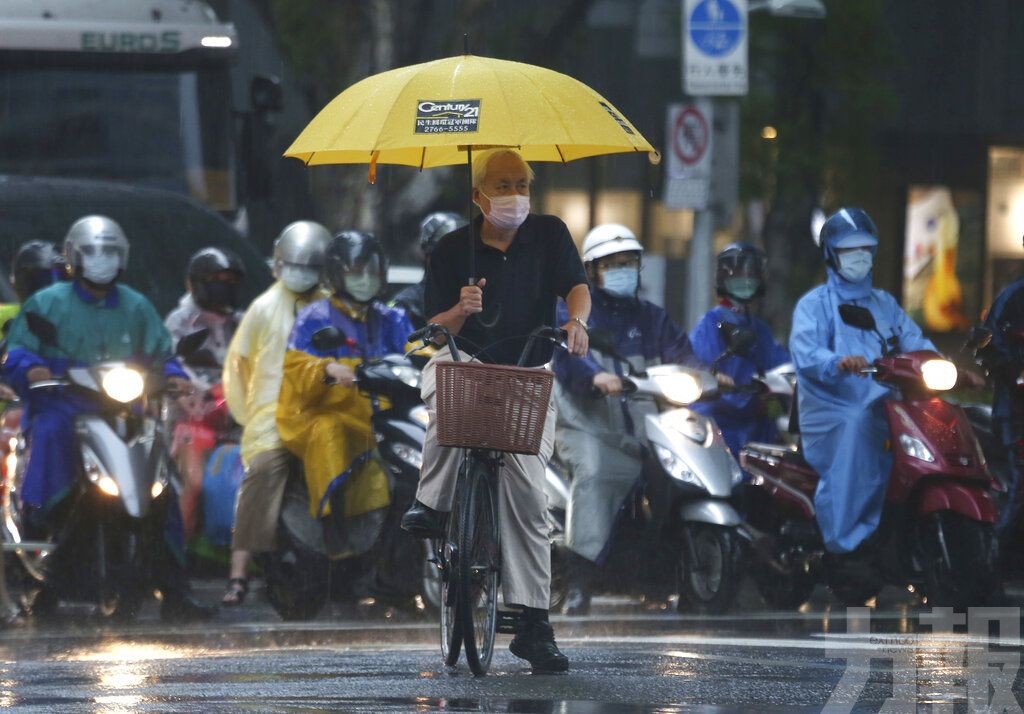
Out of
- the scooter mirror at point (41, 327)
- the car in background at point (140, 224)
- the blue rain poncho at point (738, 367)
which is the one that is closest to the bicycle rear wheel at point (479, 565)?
the scooter mirror at point (41, 327)

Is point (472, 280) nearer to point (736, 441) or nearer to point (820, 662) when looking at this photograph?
point (820, 662)

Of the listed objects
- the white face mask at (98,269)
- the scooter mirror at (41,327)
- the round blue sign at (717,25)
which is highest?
the round blue sign at (717,25)

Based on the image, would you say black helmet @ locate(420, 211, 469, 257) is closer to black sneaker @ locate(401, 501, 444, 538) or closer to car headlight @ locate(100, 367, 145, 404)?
car headlight @ locate(100, 367, 145, 404)

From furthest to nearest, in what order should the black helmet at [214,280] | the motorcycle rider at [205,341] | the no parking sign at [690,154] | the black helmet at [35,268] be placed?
the no parking sign at [690,154] → the black helmet at [214,280] → the black helmet at [35,268] → the motorcycle rider at [205,341]

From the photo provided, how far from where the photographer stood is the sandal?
1180 centimetres

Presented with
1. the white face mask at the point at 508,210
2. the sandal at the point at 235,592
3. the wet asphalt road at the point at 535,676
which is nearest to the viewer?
the wet asphalt road at the point at 535,676

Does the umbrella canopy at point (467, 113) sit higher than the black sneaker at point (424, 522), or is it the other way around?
the umbrella canopy at point (467, 113)

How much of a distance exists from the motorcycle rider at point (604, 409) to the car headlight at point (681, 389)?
0.76 ft

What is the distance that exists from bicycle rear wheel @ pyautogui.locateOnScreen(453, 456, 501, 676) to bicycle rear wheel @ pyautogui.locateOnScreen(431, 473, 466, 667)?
0.11ft

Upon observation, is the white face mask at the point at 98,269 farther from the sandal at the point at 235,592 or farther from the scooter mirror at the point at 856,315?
the scooter mirror at the point at 856,315

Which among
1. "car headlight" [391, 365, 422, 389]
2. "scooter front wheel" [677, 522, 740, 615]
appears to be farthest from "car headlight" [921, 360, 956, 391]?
"car headlight" [391, 365, 422, 389]

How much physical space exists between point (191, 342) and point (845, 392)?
3.00 m

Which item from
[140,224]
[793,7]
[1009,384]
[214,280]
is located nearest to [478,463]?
[1009,384]

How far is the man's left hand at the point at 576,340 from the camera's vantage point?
8195 mm
